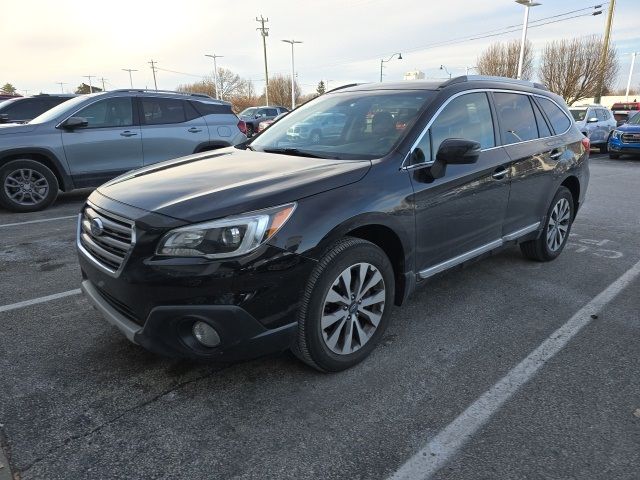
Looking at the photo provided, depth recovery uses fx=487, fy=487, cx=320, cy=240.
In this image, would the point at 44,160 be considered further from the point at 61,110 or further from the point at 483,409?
the point at 483,409

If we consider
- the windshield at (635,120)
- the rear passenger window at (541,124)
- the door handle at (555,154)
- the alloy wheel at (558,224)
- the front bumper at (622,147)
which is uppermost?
the rear passenger window at (541,124)

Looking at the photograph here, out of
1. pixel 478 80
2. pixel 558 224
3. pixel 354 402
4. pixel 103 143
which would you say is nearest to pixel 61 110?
pixel 103 143

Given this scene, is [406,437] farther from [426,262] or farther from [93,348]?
[93,348]

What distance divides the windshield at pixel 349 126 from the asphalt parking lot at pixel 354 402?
1.32 m

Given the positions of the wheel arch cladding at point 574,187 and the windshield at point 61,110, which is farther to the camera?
the windshield at point 61,110

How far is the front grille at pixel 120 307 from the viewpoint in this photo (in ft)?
8.34

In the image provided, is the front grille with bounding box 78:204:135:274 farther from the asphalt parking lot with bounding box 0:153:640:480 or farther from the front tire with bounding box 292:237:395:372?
the front tire with bounding box 292:237:395:372

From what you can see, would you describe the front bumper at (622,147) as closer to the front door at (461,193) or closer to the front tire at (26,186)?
the front door at (461,193)

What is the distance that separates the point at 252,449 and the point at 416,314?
1877 mm

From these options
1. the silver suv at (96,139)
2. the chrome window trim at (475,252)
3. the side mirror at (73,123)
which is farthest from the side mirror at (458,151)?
the side mirror at (73,123)

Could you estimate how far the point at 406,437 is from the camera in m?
2.36

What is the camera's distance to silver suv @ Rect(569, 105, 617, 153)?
16.7 metres

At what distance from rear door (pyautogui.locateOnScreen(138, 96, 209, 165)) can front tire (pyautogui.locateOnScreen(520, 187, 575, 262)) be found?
5.80 meters

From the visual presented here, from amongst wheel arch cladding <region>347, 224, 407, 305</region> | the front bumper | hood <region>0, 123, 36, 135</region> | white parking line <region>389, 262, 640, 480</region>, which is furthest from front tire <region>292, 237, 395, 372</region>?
the front bumper
